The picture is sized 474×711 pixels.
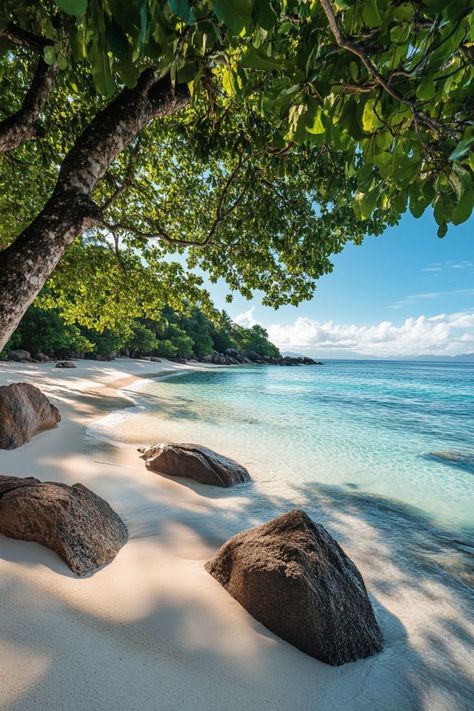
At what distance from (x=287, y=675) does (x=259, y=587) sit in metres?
0.54

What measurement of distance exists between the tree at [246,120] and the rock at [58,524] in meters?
1.48

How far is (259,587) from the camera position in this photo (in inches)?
96.1

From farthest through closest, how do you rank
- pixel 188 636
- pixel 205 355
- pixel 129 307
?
pixel 205 355 → pixel 129 307 → pixel 188 636

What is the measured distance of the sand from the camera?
163 cm

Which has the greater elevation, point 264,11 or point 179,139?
point 179,139

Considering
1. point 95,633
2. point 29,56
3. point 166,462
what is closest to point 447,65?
point 95,633

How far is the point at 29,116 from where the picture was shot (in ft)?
10.4

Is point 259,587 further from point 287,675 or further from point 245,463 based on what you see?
point 245,463

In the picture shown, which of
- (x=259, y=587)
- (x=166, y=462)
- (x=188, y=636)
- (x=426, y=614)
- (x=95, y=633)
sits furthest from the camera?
(x=166, y=462)

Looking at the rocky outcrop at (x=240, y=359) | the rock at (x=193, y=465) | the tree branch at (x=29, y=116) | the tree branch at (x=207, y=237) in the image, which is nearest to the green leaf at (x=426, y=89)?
the tree branch at (x=207, y=237)

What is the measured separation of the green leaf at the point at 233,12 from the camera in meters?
0.94

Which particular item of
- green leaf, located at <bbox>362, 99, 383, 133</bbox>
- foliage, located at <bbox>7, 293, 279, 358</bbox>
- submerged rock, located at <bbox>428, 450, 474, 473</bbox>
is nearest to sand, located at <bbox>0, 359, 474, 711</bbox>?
green leaf, located at <bbox>362, 99, 383, 133</bbox>

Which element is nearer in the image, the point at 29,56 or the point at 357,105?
the point at 357,105

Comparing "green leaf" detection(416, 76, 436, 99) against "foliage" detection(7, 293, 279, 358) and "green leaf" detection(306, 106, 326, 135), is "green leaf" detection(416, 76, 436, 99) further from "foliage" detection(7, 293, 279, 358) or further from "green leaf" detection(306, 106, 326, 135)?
"foliage" detection(7, 293, 279, 358)
